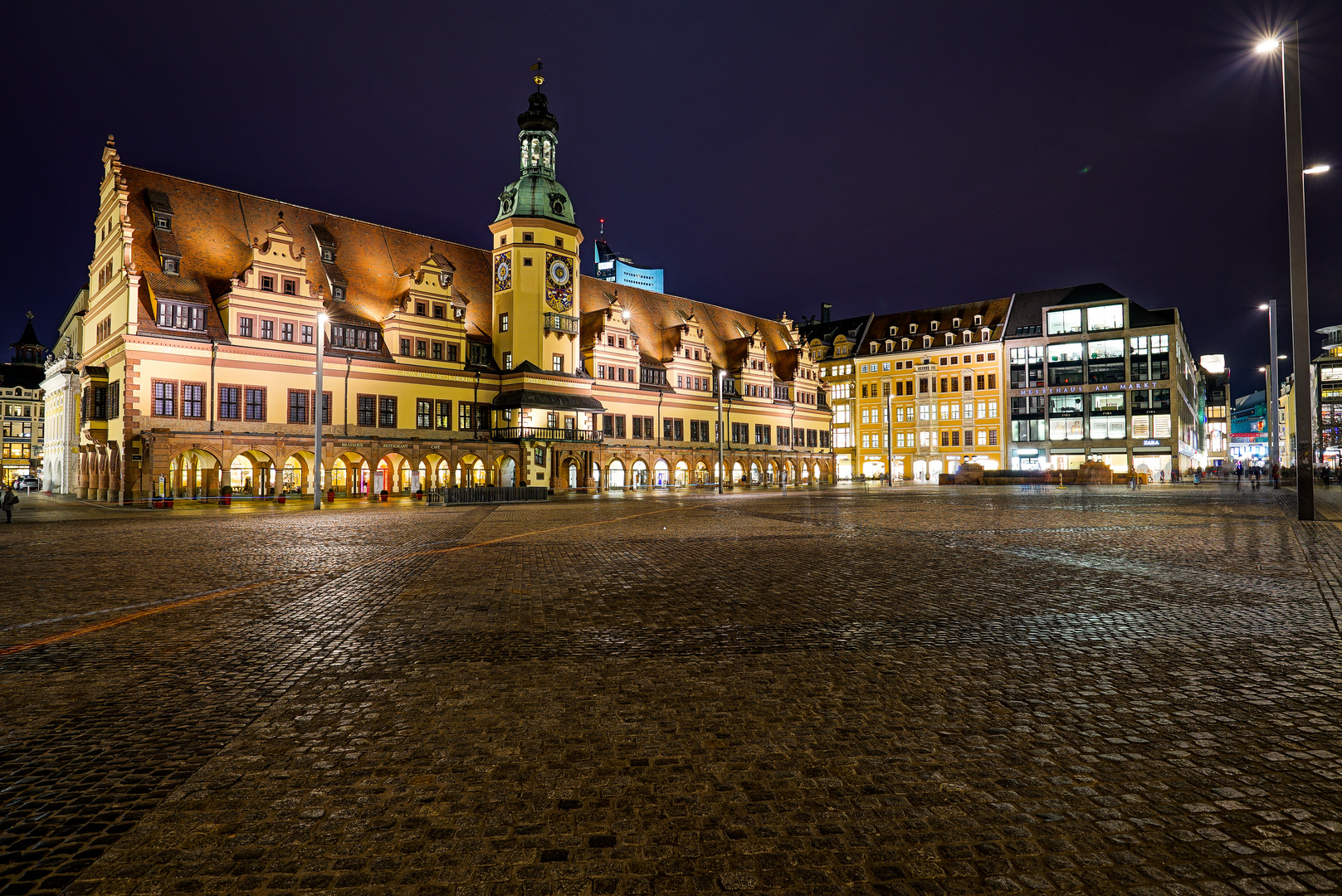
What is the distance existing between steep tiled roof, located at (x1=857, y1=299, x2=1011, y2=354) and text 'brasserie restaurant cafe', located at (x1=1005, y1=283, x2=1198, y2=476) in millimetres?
2005

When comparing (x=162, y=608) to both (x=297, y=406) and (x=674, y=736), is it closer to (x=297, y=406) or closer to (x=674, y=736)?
(x=674, y=736)

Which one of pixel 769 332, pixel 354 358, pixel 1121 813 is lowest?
pixel 1121 813

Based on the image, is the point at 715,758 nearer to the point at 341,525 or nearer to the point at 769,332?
the point at 341,525

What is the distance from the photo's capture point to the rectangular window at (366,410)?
50375 mm

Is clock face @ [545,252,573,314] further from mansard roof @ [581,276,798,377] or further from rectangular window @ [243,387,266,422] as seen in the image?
rectangular window @ [243,387,266,422]

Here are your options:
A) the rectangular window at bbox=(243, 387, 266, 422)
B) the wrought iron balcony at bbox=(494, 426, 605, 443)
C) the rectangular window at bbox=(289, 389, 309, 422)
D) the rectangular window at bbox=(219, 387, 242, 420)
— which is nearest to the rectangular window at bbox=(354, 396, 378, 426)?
the rectangular window at bbox=(289, 389, 309, 422)

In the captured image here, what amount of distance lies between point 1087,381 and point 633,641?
90.4 meters

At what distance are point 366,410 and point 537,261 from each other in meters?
17.5

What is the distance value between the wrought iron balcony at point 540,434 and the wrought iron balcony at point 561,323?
25.2 ft

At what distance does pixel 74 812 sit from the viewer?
13.0 feet

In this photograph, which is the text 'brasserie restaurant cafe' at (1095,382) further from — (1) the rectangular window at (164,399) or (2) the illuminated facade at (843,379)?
(1) the rectangular window at (164,399)

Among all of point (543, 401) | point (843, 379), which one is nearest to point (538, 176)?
point (543, 401)

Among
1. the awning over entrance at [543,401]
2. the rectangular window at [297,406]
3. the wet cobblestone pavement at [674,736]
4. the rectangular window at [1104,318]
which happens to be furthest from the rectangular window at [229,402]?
the rectangular window at [1104,318]

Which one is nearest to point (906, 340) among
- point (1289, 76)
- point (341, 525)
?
point (1289, 76)
